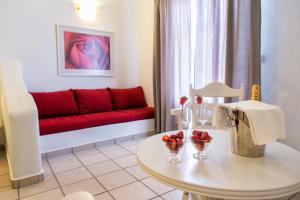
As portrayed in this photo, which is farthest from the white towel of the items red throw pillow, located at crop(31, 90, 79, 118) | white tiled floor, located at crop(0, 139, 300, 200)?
red throw pillow, located at crop(31, 90, 79, 118)

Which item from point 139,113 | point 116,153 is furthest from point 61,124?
point 139,113

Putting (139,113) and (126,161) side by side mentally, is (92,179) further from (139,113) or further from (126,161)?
(139,113)

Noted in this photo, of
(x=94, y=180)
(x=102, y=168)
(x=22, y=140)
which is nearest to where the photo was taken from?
(x=22, y=140)

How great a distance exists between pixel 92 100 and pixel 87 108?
15cm

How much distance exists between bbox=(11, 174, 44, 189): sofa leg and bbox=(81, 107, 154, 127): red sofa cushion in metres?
0.96

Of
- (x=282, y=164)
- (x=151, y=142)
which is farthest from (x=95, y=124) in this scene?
(x=282, y=164)

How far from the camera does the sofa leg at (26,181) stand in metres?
1.86

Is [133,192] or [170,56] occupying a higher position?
[170,56]

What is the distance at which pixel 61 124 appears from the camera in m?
2.57

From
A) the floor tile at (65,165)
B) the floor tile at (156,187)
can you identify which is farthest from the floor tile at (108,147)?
the floor tile at (156,187)

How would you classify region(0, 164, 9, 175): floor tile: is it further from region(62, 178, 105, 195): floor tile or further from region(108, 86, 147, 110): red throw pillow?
region(108, 86, 147, 110): red throw pillow

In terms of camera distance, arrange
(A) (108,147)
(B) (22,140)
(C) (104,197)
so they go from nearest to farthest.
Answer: (C) (104,197)
(B) (22,140)
(A) (108,147)

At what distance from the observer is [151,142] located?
1.10 meters

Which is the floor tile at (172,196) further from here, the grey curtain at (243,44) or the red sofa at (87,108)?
the red sofa at (87,108)
